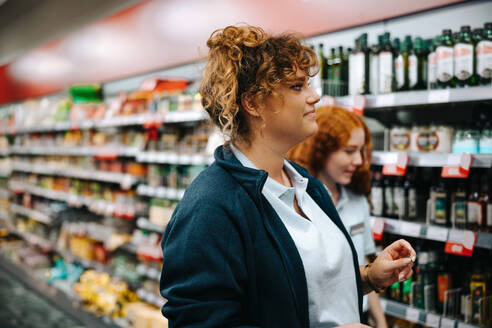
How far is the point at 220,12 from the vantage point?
3.45m

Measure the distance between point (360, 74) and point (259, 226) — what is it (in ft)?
5.85

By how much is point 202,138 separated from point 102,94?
2.98 metres

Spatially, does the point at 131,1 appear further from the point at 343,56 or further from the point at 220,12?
the point at 343,56

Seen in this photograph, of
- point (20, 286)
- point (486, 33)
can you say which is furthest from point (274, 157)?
point (20, 286)

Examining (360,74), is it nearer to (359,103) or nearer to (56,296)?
(359,103)

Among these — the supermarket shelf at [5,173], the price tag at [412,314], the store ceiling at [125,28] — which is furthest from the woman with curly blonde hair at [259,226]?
the supermarket shelf at [5,173]

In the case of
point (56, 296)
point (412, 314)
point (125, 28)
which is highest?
point (125, 28)

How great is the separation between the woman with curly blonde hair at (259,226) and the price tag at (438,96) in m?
1.05

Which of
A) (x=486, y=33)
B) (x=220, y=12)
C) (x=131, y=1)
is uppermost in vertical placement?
(x=131, y=1)

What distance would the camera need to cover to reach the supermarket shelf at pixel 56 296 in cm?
415

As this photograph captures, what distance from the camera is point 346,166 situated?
2.04 metres

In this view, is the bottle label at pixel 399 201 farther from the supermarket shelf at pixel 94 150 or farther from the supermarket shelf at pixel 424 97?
the supermarket shelf at pixel 94 150

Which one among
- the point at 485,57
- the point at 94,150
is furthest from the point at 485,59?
the point at 94,150

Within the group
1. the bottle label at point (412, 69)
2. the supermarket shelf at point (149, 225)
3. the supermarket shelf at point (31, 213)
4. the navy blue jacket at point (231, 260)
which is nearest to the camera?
the navy blue jacket at point (231, 260)
